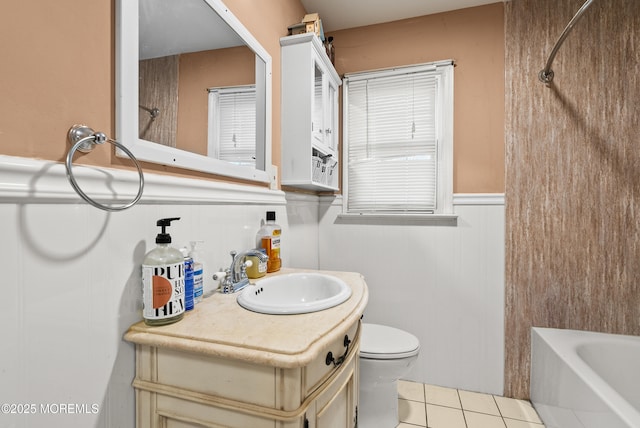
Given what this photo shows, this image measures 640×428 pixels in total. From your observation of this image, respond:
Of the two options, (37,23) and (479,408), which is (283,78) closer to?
(37,23)

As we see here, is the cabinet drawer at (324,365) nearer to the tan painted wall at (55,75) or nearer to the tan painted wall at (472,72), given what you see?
the tan painted wall at (55,75)

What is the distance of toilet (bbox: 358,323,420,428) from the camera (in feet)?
4.81

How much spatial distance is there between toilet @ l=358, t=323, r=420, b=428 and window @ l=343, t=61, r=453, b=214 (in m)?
0.84

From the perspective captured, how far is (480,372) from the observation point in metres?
1.92

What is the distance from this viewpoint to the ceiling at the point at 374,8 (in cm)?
190

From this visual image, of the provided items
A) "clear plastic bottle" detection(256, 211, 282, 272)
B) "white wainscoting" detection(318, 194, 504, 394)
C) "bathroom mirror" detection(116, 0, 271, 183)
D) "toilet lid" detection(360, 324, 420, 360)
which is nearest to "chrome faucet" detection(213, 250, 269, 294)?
"clear plastic bottle" detection(256, 211, 282, 272)

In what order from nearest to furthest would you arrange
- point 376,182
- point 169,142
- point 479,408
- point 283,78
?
point 169,142 < point 283,78 < point 479,408 < point 376,182

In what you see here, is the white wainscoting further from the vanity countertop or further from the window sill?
the vanity countertop

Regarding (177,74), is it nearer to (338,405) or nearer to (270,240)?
(270,240)

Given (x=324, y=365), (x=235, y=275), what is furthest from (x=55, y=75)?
(x=324, y=365)

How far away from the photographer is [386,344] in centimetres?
155

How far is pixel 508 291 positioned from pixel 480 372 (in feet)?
1.77

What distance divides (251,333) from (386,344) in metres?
1.04

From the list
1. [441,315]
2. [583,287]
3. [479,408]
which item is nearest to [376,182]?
[441,315]
